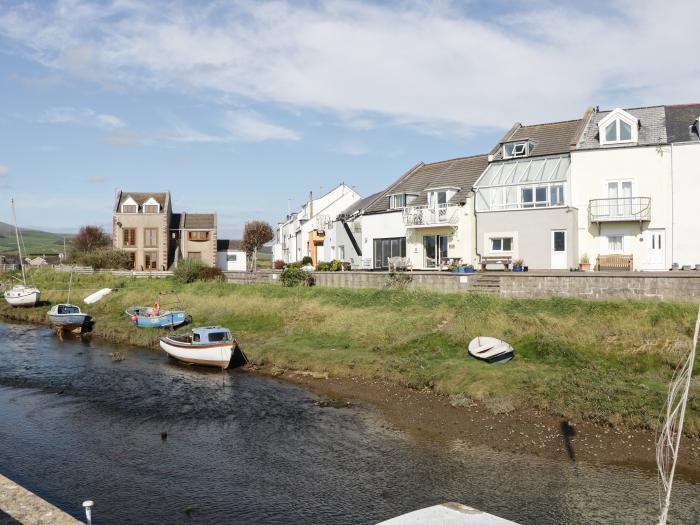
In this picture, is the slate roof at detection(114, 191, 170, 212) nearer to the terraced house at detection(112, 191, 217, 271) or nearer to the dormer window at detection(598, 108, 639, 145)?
the terraced house at detection(112, 191, 217, 271)

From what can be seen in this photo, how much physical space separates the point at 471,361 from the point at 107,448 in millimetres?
15121

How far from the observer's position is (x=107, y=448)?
20.5 metres

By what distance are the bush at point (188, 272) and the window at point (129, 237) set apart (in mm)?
24451

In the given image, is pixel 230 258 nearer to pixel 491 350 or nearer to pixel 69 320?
pixel 69 320

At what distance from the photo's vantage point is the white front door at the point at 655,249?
3791cm

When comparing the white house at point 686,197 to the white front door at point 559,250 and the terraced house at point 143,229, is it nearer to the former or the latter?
the white front door at point 559,250

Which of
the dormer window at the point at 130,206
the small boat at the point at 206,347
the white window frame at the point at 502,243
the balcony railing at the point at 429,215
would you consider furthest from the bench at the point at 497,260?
the dormer window at the point at 130,206

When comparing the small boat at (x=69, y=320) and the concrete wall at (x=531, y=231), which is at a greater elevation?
the concrete wall at (x=531, y=231)

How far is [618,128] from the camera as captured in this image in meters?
39.4

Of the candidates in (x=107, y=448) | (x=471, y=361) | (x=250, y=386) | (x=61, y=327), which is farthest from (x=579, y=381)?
(x=61, y=327)

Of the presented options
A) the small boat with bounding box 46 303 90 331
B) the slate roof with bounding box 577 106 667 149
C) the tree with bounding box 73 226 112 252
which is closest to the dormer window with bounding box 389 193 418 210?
the slate roof with bounding box 577 106 667 149

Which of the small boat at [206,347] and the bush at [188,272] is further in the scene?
the bush at [188,272]

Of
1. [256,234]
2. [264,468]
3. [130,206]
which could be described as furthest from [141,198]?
[264,468]

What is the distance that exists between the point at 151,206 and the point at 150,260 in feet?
23.9
